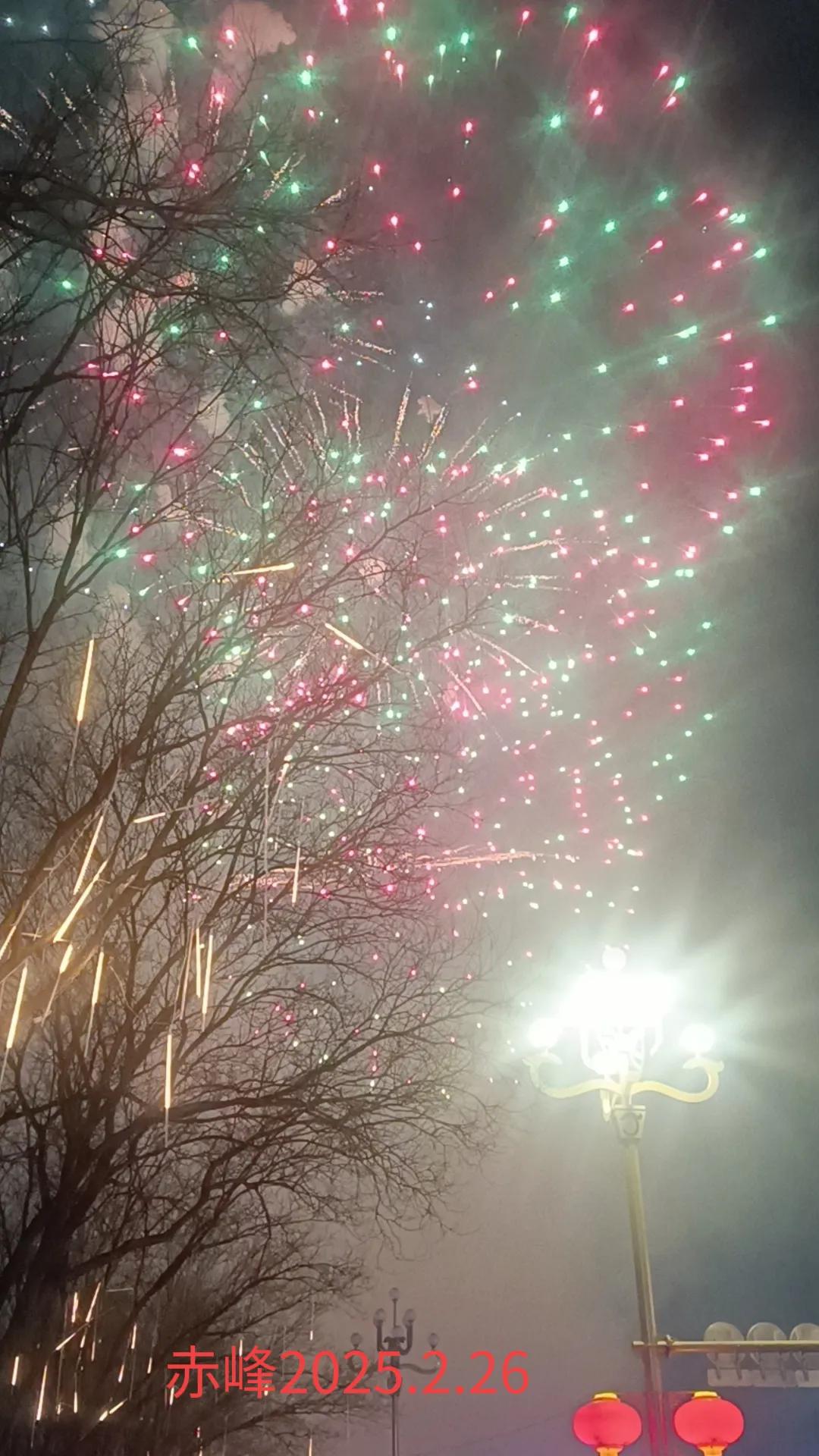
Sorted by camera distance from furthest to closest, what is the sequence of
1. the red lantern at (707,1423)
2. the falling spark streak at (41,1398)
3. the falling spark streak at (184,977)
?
the falling spark streak at (41,1398), the falling spark streak at (184,977), the red lantern at (707,1423)

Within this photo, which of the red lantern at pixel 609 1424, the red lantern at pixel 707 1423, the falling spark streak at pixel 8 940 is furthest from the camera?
the red lantern at pixel 609 1424

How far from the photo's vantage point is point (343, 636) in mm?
5297

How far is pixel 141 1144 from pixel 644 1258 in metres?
4.01

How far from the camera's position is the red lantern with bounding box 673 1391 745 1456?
5.24m

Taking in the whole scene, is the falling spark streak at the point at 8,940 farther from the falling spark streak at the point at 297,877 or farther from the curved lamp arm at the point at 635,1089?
the curved lamp arm at the point at 635,1089

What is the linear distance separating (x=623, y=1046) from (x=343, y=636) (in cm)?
301

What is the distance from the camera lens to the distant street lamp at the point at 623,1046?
5.95 metres

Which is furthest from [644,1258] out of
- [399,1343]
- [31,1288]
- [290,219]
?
[399,1343]

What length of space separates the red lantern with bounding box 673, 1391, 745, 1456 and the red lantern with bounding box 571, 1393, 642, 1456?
242 millimetres

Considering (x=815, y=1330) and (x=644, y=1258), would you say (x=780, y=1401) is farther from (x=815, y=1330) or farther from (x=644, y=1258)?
(x=644, y=1258)

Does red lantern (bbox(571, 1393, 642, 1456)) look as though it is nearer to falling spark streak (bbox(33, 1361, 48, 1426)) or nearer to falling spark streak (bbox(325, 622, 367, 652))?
falling spark streak (bbox(33, 1361, 48, 1426))

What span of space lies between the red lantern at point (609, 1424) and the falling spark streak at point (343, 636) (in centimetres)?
421

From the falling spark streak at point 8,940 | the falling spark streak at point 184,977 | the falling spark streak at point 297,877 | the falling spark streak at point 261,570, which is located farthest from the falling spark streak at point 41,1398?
the falling spark streak at point 261,570

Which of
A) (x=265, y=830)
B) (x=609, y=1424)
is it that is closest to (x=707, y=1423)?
(x=609, y=1424)
